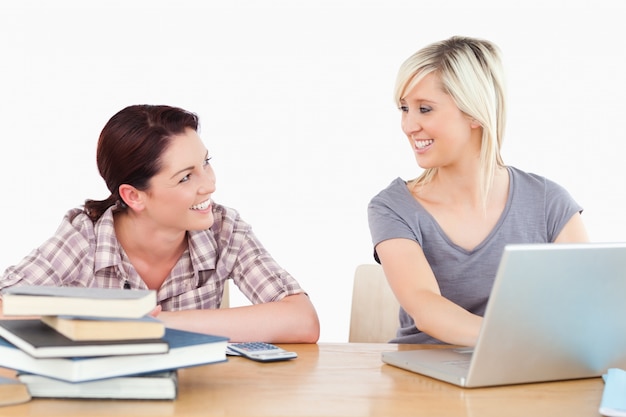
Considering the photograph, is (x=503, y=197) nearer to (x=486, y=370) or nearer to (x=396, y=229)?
(x=396, y=229)

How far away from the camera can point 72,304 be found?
112 cm

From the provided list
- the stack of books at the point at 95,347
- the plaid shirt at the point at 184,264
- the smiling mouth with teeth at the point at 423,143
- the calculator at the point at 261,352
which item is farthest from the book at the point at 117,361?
the smiling mouth with teeth at the point at 423,143

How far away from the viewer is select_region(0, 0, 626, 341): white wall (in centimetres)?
403

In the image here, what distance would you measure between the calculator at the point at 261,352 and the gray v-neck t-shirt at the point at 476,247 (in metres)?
0.58

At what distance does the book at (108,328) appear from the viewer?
113cm

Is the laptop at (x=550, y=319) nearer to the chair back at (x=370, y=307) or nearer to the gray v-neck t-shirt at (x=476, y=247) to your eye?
the gray v-neck t-shirt at (x=476, y=247)

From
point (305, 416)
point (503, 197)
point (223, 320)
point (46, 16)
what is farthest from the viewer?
point (46, 16)

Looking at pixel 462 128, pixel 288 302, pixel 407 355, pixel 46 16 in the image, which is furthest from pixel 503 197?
pixel 46 16

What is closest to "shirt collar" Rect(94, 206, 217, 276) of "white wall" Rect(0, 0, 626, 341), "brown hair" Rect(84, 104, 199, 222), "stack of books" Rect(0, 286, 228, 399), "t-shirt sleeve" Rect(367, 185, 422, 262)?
"brown hair" Rect(84, 104, 199, 222)

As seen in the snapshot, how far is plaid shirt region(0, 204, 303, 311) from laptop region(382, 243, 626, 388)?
0.76 meters

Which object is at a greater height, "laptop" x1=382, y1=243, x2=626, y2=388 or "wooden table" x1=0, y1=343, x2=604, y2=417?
"laptop" x1=382, y1=243, x2=626, y2=388

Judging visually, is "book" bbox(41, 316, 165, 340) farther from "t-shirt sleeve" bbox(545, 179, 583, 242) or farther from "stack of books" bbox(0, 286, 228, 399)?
"t-shirt sleeve" bbox(545, 179, 583, 242)

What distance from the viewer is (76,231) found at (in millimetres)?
2061

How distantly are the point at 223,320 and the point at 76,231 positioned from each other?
0.53 metres
